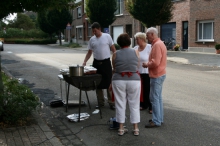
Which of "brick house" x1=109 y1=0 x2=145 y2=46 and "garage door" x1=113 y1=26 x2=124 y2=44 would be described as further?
"garage door" x1=113 y1=26 x2=124 y2=44

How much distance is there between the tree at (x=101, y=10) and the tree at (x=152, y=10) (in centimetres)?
859

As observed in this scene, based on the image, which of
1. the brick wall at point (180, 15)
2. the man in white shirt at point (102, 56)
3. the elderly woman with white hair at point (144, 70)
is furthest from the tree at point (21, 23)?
the elderly woman with white hair at point (144, 70)

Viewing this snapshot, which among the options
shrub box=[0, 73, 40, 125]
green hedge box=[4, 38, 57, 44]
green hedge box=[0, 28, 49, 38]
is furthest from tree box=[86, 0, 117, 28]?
green hedge box=[0, 28, 49, 38]

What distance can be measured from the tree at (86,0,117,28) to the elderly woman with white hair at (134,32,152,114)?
25351 mm

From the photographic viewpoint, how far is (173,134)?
18.2 ft

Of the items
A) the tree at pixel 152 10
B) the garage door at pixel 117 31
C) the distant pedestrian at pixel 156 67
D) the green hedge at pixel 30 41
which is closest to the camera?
the distant pedestrian at pixel 156 67

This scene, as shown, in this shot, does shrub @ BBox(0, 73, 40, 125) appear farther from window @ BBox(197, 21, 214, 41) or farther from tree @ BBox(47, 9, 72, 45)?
tree @ BBox(47, 9, 72, 45)

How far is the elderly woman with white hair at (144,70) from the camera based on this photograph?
21.9 ft

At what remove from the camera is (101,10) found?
31.7 meters

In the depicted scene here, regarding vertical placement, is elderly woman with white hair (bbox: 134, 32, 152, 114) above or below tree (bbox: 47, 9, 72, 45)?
below

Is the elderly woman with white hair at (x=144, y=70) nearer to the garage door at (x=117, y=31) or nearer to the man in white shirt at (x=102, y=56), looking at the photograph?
the man in white shirt at (x=102, y=56)

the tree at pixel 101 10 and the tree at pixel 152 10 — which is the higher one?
the tree at pixel 101 10

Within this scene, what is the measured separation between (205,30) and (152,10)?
5214 millimetres

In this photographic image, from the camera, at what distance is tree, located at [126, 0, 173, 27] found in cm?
2253
